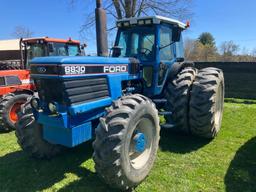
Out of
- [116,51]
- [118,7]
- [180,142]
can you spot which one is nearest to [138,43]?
[116,51]

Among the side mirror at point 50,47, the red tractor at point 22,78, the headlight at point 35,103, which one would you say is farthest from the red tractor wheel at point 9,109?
the headlight at point 35,103

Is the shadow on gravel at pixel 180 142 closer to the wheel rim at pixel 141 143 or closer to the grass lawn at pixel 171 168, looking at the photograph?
the grass lawn at pixel 171 168

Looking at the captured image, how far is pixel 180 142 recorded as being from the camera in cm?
515

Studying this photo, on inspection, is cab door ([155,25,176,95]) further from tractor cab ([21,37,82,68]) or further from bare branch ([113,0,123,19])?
bare branch ([113,0,123,19])

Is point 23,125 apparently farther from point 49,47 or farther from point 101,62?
point 49,47

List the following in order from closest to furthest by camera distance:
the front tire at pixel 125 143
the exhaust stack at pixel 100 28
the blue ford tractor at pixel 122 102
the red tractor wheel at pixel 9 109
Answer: the front tire at pixel 125 143, the blue ford tractor at pixel 122 102, the red tractor wheel at pixel 9 109, the exhaust stack at pixel 100 28

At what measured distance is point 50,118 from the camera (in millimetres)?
3553

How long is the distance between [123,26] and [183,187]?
10.9ft

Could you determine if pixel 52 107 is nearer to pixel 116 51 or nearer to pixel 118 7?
pixel 116 51

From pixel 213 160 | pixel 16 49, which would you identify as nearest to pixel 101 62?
pixel 213 160

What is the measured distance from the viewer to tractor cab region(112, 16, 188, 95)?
5051 millimetres

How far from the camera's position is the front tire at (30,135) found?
4117 millimetres

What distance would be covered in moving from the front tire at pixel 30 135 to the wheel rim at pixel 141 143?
1.51 metres

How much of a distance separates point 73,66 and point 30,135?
1.47 metres
